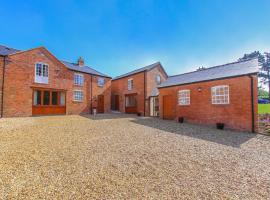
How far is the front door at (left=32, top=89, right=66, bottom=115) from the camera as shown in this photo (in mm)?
14242

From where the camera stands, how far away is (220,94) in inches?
384

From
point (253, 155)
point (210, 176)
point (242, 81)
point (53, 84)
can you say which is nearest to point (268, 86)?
point (242, 81)

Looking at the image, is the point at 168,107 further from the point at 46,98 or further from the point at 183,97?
the point at 46,98

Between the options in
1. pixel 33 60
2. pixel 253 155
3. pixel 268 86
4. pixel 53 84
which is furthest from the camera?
pixel 268 86

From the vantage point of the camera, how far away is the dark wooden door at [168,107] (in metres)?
13.2

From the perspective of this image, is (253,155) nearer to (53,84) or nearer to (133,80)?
(133,80)

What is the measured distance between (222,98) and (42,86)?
56.1 feet

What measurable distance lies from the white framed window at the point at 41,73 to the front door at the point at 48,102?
109 cm

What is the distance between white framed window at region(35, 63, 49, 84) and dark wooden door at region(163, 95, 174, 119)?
13.2 m

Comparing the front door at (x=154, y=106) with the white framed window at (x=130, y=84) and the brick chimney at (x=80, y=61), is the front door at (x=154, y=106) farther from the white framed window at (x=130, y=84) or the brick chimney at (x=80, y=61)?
the brick chimney at (x=80, y=61)

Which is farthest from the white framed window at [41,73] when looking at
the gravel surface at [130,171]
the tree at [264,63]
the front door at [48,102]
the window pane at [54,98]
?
the tree at [264,63]

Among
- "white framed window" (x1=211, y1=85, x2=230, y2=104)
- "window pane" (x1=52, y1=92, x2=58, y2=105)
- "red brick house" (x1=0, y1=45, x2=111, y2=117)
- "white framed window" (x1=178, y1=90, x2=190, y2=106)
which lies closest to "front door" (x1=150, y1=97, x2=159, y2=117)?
"white framed window" (x1=178, y1=90, x2=190, y2=106)

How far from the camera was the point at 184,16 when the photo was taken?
10531 millimetres

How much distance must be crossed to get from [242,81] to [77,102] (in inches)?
659
